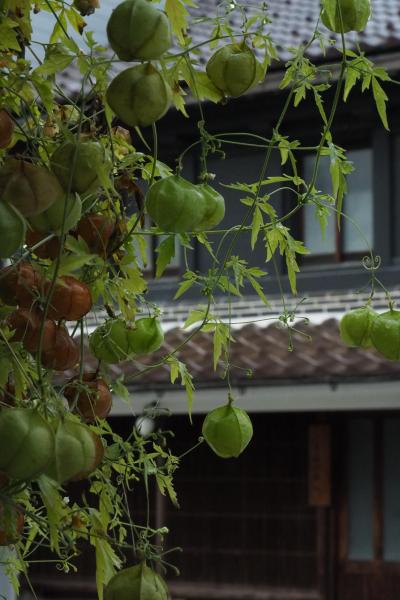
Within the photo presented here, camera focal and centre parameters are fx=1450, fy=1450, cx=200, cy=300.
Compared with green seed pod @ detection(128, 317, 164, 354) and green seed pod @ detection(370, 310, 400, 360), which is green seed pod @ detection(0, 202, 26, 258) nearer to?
green seed pod @ detection(128, 317, 164, 354)

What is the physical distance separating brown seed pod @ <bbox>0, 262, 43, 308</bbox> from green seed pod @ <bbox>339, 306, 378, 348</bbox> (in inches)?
24.6

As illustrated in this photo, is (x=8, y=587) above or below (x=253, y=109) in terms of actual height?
below

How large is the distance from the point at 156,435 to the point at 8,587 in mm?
533

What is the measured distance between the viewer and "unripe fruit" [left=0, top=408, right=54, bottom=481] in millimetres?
1386

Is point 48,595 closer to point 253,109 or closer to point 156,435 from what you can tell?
point 253,109

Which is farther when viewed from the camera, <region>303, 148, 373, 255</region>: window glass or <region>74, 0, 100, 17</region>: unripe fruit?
<region>303, 148, 373, 255</region>: window glass

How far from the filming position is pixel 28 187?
4.88 feet

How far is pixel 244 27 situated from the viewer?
1.95 meters

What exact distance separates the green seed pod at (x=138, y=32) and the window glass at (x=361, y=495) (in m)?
10.9

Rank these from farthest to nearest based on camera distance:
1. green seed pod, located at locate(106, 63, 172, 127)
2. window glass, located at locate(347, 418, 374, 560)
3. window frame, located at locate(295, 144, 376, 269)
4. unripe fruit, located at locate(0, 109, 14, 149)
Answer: window frame, located at locate(295, 144, 376, 269)
window glass, located at locate(347, 418, 374, 560)
unripe fruit, located at locate(0, 109, 14, 149)
green seed pod, located at locate(106, 63, 172, 127)

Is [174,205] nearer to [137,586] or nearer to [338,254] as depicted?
[137,586]

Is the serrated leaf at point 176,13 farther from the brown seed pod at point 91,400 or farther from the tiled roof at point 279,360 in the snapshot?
the tiled roof at point 279,360

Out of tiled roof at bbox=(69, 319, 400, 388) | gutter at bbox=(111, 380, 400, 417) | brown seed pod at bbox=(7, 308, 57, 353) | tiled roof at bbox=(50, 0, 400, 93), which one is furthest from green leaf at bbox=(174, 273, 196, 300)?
tiled roof at bbox=(50, 0, 400, 93)

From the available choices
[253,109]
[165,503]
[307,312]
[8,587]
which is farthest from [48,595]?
[8,587]
